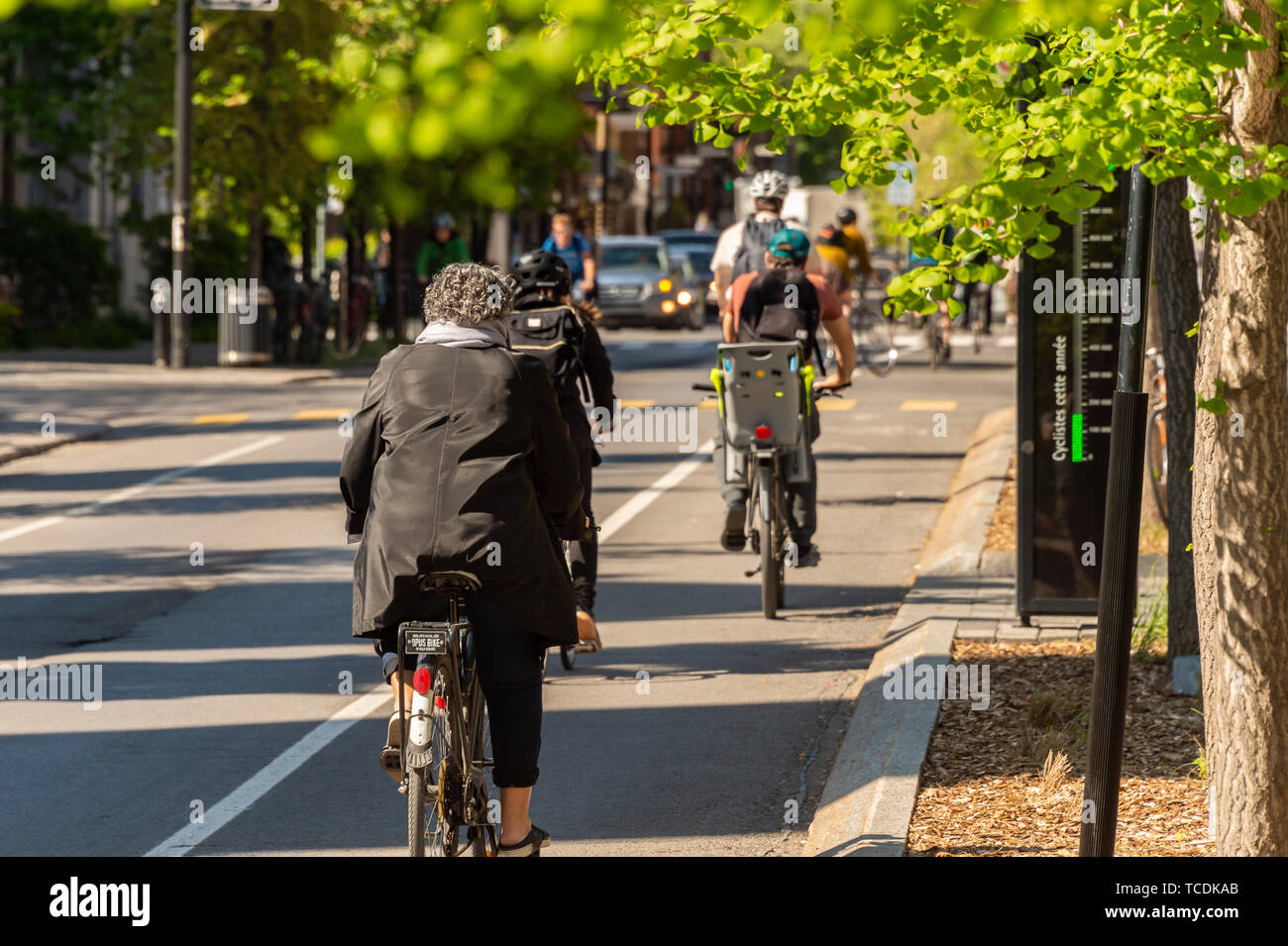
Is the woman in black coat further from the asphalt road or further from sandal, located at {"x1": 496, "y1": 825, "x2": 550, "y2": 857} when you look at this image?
the asphalt road

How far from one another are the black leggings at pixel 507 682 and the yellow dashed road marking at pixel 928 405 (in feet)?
54.9

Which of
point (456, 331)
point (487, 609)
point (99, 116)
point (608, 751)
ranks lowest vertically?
point (608, 751)

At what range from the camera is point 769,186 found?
37.2ft

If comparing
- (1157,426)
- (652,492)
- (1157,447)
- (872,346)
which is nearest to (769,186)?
(1157,426)

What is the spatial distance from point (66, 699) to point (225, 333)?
1812cm

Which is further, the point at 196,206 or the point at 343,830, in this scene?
the point at 196,206

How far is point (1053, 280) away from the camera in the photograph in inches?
340

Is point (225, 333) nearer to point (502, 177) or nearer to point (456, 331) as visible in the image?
point (456, 331)

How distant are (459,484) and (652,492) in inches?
401

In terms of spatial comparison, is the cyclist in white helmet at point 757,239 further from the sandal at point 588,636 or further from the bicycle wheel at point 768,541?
the sandal at point 588,636

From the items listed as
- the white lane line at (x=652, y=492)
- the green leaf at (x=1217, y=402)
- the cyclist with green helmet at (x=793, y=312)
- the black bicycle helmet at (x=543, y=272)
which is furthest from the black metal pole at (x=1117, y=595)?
the white lane line at (x=652, y=492)

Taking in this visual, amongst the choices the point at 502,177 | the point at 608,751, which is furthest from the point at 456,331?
the point at 608,751

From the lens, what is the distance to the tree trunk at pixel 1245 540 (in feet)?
15.9

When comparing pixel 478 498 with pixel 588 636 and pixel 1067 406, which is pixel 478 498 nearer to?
pixel 588 636
